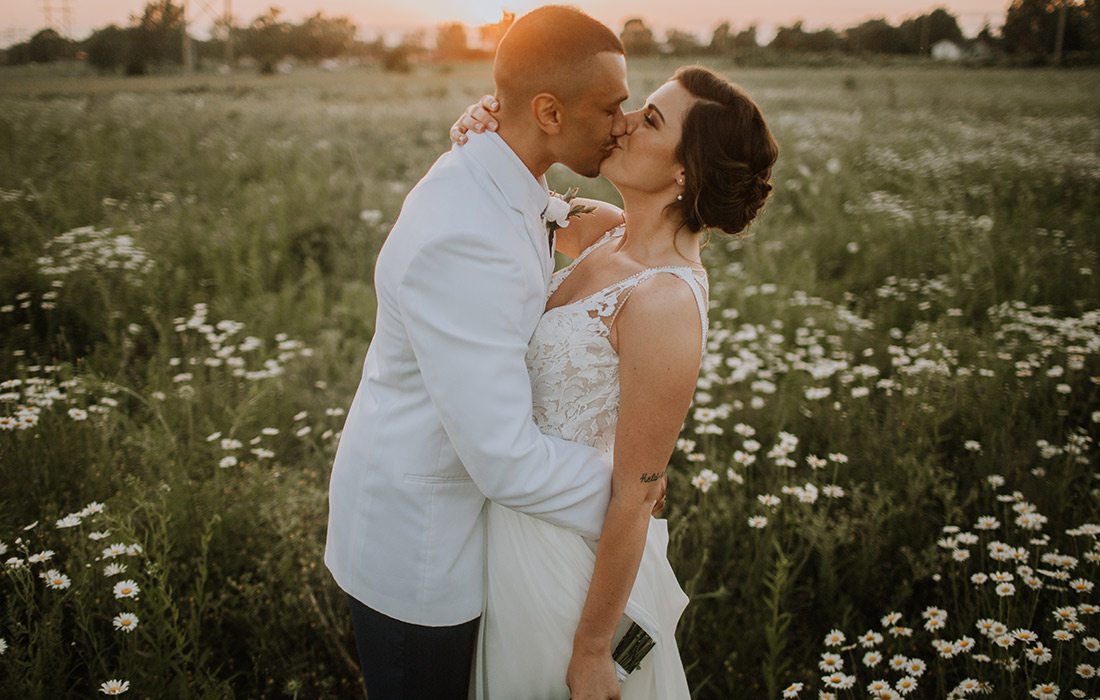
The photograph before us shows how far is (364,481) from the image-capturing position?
6.54ft

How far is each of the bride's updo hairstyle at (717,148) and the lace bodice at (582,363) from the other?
21 centimetres

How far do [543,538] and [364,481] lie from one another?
49cm

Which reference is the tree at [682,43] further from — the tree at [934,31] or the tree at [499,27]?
the tree at [499,27]

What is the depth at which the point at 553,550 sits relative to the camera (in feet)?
6.85

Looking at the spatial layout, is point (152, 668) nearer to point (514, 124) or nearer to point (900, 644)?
point (514, 124)

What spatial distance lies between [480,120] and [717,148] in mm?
666

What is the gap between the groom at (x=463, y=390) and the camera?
1.71 metres

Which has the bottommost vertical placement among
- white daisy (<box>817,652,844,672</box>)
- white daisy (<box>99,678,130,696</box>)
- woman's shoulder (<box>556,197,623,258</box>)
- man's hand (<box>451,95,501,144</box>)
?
white daisy (<box>817,652,844,672</box>)

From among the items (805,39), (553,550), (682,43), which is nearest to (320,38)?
(682,43)

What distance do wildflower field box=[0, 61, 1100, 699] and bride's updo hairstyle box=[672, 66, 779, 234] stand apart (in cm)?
140

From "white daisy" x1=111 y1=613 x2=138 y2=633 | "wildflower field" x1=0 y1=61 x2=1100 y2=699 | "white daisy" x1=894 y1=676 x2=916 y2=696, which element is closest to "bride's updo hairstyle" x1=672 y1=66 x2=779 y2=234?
"wildflower field" x1=0 y1=61 x2=1100 y2=699

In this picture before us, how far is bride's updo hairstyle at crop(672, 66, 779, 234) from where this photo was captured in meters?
2.18

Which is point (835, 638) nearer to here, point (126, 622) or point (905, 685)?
point (905, 685)

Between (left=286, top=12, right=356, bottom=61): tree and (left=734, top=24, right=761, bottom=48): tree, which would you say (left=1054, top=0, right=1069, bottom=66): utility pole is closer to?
(left=734, top=24, right=761, bottom=48): tree
